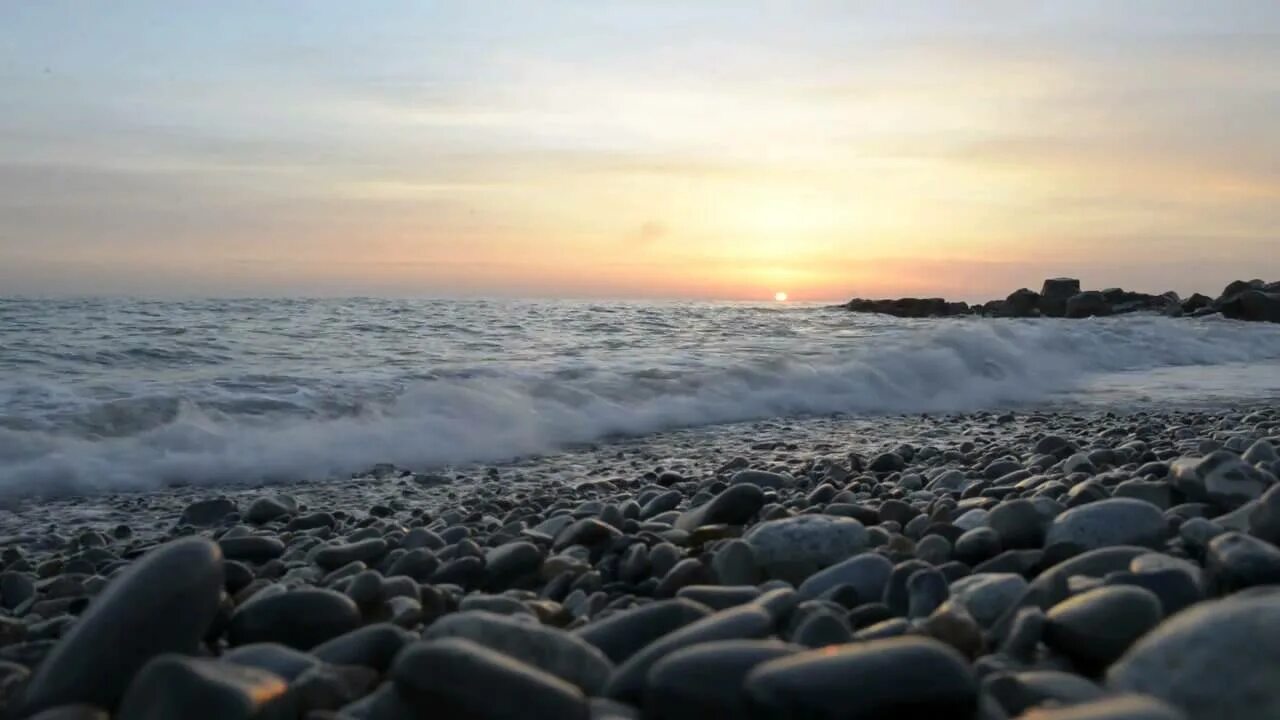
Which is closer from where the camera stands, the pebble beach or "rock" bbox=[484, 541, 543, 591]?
the pebble beach

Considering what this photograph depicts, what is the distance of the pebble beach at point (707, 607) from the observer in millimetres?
1501

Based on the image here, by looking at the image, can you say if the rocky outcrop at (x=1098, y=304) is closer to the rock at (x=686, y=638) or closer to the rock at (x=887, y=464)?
the rock at (x=887, y=464)

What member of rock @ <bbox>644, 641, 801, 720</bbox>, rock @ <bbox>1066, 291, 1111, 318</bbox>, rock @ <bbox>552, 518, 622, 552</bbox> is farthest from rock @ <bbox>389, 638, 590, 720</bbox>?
rock @ <bbox>1066, 291, 1111, 318</bbox>

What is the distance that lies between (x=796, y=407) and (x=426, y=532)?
6185 mm

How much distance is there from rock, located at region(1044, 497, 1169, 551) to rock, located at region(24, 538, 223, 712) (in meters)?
1.99

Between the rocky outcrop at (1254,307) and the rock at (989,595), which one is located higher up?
the rocky outcrop at (1254,307)

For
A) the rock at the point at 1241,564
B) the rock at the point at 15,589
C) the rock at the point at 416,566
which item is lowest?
the rock at the point at 15,589

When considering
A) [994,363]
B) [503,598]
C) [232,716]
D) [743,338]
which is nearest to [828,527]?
[503,598]

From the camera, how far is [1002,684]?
155cm

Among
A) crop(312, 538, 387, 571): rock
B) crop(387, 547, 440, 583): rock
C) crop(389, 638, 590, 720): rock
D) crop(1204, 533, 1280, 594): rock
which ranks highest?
crop(1204, 533, 1280, 594): rock

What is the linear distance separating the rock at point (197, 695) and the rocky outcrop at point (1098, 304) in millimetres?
27272

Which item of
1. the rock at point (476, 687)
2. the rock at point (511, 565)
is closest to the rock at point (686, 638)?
the rock at point (476, 687)

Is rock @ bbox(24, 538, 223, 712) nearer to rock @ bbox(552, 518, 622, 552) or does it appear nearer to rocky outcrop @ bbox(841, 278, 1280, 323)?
rock @ bbox(552, 518, 622, 552)

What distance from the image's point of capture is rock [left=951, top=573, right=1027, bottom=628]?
2.07 metres
